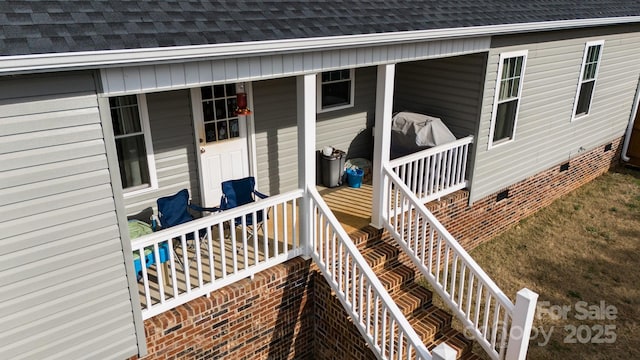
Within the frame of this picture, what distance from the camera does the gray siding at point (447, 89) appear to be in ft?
25.6

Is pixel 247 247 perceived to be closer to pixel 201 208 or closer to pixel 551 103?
pixel 201 208

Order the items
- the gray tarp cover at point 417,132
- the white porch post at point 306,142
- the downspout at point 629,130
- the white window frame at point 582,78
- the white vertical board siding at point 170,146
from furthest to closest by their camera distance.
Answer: the downspout at point 629,130
the white window frame at point 582,78
the gray tarp cover at point 417,132
the white vertical board siding at point 170,146
the white porch post at point 306,142

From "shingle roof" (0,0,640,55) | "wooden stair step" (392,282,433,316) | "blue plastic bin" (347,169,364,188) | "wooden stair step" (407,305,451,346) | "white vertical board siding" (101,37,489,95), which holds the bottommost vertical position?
"wooden stair step" (407,305,451,346)

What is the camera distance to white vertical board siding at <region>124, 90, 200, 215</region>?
20.3 feet

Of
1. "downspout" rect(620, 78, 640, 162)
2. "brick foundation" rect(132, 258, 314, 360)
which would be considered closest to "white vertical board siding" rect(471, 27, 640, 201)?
"downspout" rect(620, 78, 640, 162)

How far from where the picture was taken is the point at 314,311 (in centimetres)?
636

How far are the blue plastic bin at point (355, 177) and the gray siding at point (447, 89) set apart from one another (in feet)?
5.73

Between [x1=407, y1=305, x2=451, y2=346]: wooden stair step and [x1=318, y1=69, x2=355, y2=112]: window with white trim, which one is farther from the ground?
[x1=318, y1=69, x2=355, y2=112]: window with white trim

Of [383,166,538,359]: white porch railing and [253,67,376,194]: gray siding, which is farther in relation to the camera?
[253,67,376,194]: gray siding

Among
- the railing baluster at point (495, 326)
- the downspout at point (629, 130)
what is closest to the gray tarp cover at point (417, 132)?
the railing baluster at point (495, 326)

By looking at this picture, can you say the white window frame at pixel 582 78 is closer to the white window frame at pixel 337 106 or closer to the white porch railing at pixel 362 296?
the white window frame at pixel 337 106

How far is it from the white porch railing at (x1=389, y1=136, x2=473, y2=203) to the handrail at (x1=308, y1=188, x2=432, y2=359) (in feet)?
5.62

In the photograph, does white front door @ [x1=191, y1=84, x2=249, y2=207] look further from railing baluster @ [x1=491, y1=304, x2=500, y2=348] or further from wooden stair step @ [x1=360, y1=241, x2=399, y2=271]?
railing baluster @ [x1=491, y1=304, x2=500, y2=348]

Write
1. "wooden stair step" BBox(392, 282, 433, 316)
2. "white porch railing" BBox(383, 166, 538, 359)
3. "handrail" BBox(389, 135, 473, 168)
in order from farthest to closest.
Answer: "handrail" BBox(389, 135, 473, 168) → "wooden stair step" BBox(392, 282, 433, 316) → "white porch railing" BBox(383, 166, 538, 359)
